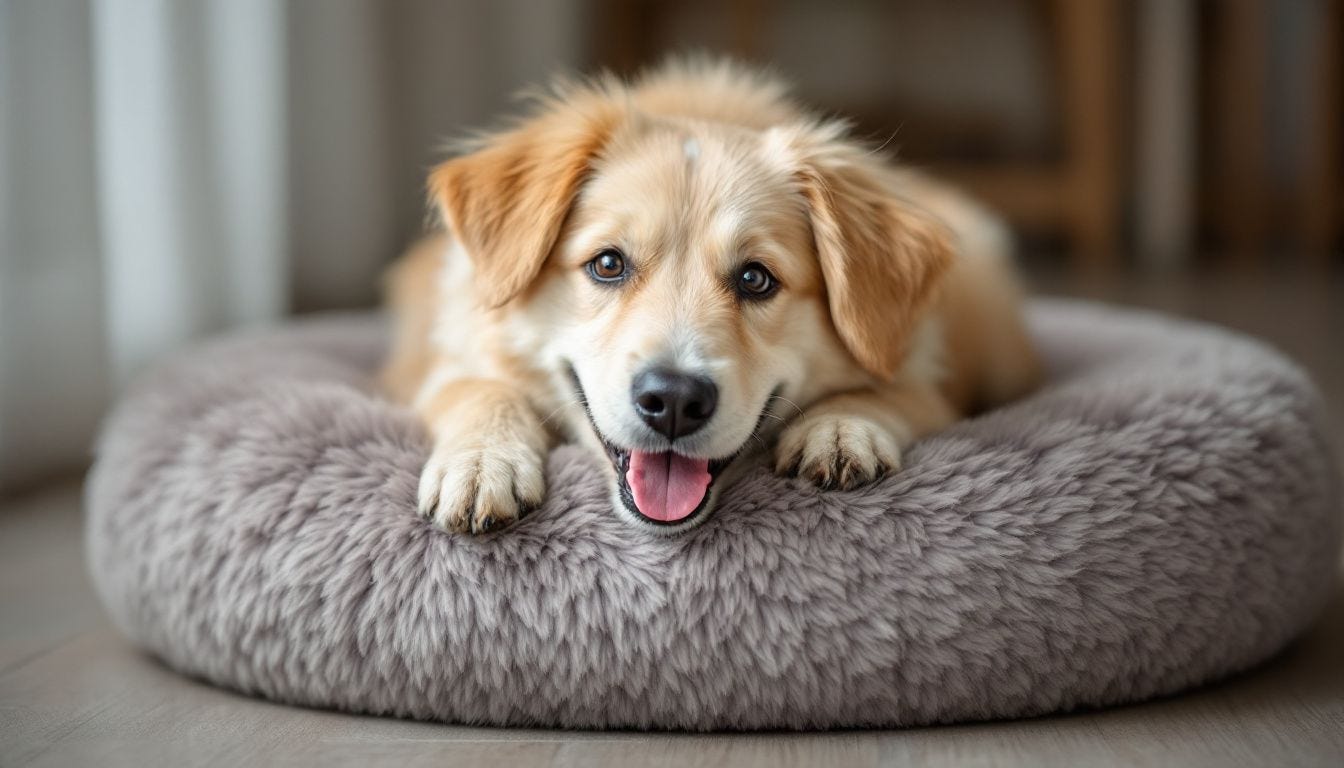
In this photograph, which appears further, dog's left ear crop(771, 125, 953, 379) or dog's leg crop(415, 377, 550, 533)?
dog's left ear crop(771, 125, 953, 379)

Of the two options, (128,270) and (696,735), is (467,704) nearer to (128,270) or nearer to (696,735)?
(696,735)

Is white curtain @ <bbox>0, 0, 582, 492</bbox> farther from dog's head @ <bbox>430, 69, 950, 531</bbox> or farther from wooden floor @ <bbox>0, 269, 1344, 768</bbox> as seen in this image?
dog's head @ <bbox>430, 69, 950, 531</bbox>

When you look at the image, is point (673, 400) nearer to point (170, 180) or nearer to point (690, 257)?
point (690, 257)

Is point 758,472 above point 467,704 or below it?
above

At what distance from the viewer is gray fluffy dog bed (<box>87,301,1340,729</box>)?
69.5 inches

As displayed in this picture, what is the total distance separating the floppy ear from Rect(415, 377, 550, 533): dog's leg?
0.51 m

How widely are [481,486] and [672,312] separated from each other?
1.20 ft

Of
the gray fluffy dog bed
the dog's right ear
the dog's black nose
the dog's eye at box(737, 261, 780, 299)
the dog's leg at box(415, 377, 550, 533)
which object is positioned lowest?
the gray fluffy dog bed

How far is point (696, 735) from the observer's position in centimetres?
177

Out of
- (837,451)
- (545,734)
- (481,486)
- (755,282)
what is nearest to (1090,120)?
(755,282)

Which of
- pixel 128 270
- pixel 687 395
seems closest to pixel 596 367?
pixel 687 395

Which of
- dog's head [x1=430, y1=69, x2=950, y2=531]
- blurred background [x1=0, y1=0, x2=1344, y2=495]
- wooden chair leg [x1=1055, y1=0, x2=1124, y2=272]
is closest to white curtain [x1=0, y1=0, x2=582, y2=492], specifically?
blurred background [x1=0, y1=0, x2=1344, y2=495]

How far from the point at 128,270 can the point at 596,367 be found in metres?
1.88

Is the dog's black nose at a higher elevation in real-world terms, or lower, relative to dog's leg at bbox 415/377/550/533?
higher
